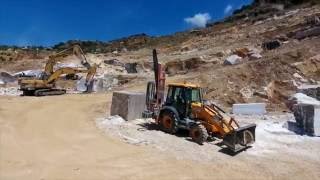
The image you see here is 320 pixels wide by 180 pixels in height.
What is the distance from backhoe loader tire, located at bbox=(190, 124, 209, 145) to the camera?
13.5 m

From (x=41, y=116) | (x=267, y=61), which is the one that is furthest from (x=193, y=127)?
(x=267, y=61)

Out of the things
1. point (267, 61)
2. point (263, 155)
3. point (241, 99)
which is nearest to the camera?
point (263, 155)

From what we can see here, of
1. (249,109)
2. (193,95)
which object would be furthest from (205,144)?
(249,109)

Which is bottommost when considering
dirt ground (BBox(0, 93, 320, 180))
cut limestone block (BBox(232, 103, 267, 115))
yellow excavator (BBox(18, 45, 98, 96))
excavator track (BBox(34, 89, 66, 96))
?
dirt ground (BBox(0, 93, 320, 180))

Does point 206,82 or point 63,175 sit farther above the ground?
point 206,82

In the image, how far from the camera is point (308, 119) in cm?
1519

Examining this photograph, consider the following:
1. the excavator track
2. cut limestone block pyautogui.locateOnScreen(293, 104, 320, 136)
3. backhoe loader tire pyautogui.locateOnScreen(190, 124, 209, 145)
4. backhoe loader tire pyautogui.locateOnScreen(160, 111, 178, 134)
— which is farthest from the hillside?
backhoe loader tire pyautogui.locateOnScreen(190, 124, 209, 145)

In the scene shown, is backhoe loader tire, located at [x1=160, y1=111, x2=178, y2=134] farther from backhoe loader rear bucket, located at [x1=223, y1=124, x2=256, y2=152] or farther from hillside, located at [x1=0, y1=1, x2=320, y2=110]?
hillside, located at [x1=0, y1=1, x2=320, y2=110]

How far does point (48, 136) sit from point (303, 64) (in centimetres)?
1504

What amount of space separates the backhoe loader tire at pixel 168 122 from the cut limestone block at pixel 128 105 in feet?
6.04

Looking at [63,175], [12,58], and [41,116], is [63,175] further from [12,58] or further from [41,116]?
[12,58]

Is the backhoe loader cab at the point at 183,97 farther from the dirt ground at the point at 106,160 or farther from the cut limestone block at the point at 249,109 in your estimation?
the cut limestone block at the point at 249,109

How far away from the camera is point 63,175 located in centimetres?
1048

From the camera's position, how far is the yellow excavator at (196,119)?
43.8 feet
